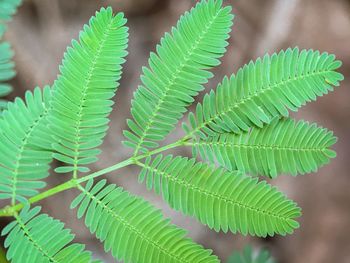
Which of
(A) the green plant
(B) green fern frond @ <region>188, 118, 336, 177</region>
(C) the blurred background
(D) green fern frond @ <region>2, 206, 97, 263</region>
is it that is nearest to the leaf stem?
(D) green fern frond @ <region>2, 206, 97, 263</region>

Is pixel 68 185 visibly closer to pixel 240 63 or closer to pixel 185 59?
pixel 185 59

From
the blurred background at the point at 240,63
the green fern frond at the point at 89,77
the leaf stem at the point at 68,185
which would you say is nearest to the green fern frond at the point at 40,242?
the leaf stem at the point at 68,185

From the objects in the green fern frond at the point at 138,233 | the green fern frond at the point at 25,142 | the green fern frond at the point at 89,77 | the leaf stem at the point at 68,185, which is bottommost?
the green fern frond at the point at 138,233

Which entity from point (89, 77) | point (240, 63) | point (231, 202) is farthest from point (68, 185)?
point (240, 63)

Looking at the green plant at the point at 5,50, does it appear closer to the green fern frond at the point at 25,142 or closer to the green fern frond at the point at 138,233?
the green fern frond at the point at 25,142

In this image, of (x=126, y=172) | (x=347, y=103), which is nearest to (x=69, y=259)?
(x=126, y=172)

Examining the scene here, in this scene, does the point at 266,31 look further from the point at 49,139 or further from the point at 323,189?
the point at 49,139
